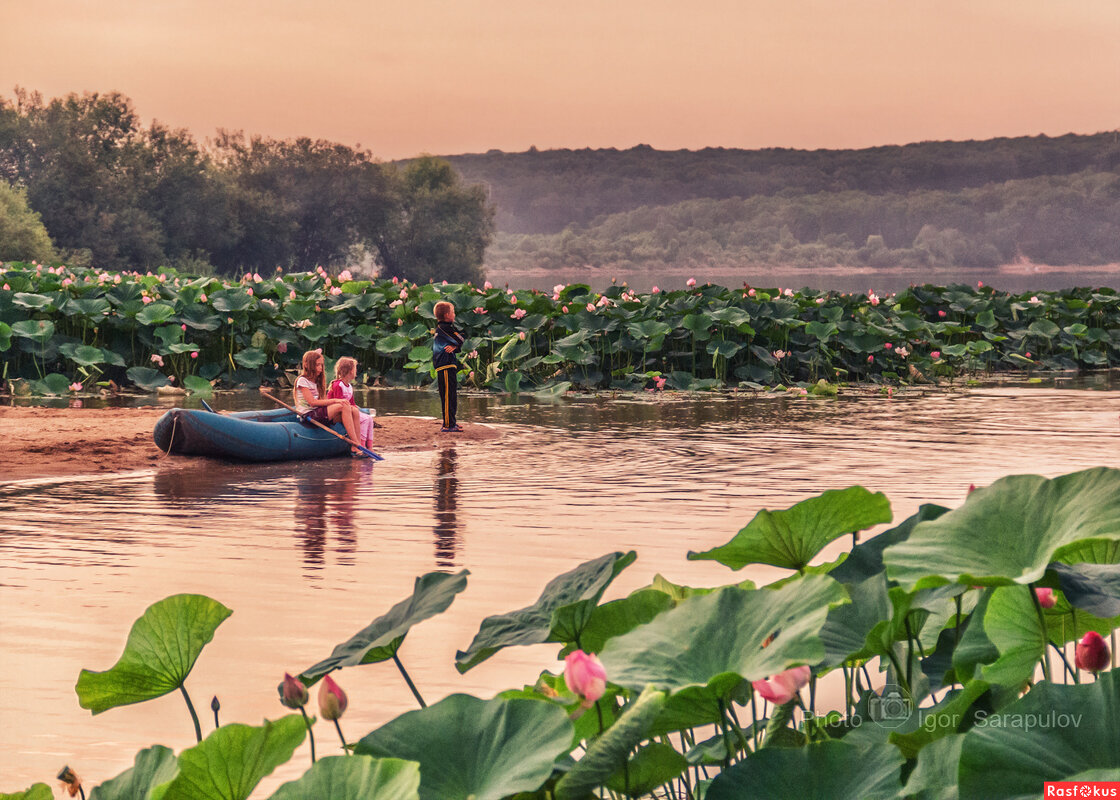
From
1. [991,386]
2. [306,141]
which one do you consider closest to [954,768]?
[991,386]

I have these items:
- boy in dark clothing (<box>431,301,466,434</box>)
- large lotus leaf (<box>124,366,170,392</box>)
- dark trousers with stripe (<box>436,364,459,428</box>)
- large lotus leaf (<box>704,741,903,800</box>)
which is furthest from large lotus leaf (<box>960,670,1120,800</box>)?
large lotus leaf (<box>124,366,170,392</box>)

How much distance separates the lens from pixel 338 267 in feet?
319

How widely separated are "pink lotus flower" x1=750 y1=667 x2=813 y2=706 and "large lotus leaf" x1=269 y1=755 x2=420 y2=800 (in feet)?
2.23

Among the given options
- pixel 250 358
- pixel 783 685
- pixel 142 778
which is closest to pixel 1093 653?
pixel 783 685

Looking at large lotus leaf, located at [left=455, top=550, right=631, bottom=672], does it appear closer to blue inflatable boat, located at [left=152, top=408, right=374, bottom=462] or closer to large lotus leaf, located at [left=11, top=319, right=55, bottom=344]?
blue inflatable boat, located at [left=152, top=408, right=374, bottom=462]

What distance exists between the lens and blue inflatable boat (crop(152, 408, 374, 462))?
42.5 ft

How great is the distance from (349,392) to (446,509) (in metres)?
3.61

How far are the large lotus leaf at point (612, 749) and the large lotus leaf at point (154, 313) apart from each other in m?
20.2

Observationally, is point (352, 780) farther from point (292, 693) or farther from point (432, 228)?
point (432, 228)

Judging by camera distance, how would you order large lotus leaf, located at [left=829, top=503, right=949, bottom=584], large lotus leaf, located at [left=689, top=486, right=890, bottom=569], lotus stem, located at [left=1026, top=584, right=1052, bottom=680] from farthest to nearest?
large lotus leaf, located at [left=829, top=503, right=949, bottom=584]
large lotus leaf, located at [left=689, top=486, right=890, bottom=569]
lotus stem, located at [left=1026, top=584, right=1052, bottom=680]

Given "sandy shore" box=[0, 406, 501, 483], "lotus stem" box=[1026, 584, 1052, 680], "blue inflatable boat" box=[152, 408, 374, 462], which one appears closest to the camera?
"lotus stem" box=[1026, 584, 1052, 680]

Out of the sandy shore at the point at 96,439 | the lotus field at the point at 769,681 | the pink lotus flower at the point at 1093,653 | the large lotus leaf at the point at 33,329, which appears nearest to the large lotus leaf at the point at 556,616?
the lotus field at the point at 769,681

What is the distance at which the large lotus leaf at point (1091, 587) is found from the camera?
2.41m

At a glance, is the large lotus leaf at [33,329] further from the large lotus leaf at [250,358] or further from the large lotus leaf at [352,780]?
the large lotus leaf at [352,780]
